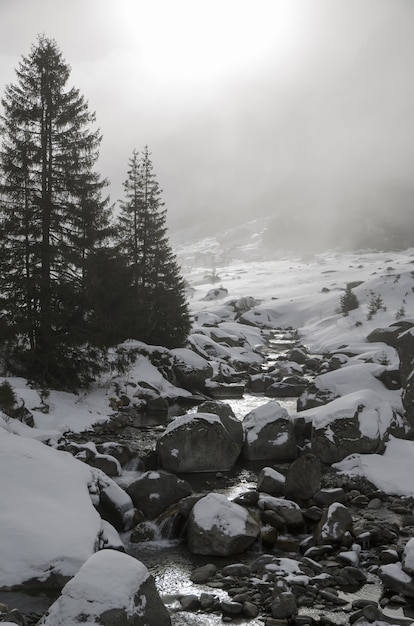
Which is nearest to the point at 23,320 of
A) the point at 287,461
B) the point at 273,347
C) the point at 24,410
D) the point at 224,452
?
the point at 24,410

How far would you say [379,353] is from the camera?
2959 centimetres

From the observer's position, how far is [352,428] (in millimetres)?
15727

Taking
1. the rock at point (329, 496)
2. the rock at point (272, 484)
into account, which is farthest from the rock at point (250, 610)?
the rock at point (272, 484)

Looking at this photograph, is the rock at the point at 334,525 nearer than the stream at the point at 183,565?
No

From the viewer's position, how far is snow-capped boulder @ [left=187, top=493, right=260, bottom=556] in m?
10.7

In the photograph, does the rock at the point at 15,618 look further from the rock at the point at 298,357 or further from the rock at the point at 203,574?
the rock at the point at 298,357

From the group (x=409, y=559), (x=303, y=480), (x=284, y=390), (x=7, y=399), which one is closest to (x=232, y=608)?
(x=409, y=559)

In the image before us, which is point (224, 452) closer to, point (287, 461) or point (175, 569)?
point (287, 461)

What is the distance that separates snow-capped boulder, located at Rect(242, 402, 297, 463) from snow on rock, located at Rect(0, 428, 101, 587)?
22.3 feet

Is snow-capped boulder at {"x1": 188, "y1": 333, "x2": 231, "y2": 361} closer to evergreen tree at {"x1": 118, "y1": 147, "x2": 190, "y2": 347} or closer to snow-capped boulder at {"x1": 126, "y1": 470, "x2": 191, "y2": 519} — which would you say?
evergreen tree at {"x1": 118, "y1": 147, "x2": 190, "y2": 347}

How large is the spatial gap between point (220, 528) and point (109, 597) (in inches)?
186

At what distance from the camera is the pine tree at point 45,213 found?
64.9 ft

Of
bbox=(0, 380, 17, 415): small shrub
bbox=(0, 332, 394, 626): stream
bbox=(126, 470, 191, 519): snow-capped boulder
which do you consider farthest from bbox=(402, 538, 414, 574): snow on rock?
bbox=(0, 380, 17, 415): small shrub

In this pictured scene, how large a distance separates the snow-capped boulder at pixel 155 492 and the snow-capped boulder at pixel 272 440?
4398 mm
